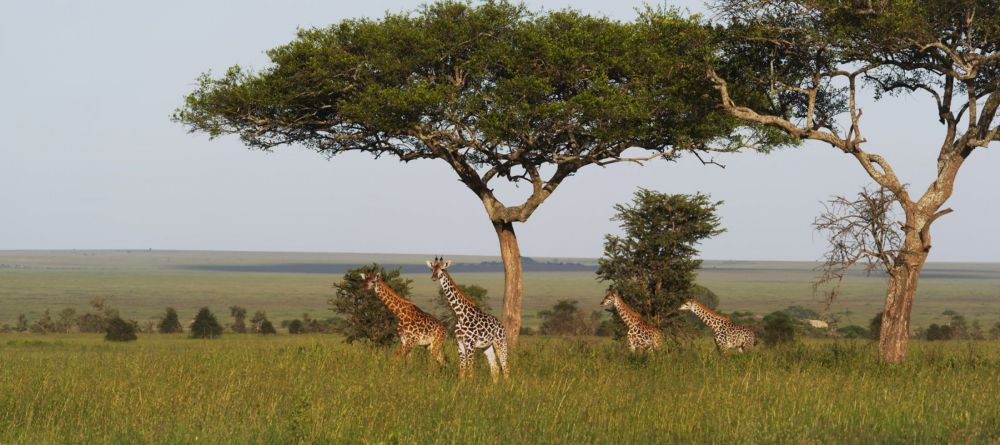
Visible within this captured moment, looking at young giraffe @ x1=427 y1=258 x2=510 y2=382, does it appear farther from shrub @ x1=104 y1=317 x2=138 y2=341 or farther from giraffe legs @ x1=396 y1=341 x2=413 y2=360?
shrub @ x1=104 y1=317 x2=138 y2=341

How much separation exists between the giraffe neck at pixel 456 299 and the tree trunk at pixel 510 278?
428 inches

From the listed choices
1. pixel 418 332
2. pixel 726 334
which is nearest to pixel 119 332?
pixel 726 334

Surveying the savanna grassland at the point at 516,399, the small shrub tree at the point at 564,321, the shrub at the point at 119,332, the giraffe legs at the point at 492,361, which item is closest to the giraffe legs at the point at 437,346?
the savanna grassland at the point at 516,399

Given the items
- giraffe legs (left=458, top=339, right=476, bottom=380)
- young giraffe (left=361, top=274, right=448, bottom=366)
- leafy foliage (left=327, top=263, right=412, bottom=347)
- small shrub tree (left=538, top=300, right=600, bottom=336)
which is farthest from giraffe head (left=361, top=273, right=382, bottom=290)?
small shrub tree (left=538, top=300, right=600, bottom=336)

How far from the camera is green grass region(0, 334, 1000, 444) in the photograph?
1279cm

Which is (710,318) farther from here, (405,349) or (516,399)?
(516,399)

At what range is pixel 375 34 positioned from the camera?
2941 cm

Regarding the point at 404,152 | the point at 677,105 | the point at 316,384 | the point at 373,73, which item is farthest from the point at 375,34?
the point at 316,384

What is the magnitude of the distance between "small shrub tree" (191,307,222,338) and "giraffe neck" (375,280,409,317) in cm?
5398

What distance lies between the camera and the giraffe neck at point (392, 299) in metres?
20.7

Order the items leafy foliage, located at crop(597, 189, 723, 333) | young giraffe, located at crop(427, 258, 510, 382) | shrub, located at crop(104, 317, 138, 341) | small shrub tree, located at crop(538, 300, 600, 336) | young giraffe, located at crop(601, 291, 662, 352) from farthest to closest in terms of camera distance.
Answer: small shrub tree, located at crop(538, 300, 600, 336)
shrub, located at crop(104, 317, 138, 341)
leafy foliage, located at crop(597, 189, 723, 333)
young giraffe, located at crop(601, 291, 662, 352)
young giraffe, located at crop(427, 258, 510, 382)

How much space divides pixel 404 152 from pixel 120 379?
1629 cm

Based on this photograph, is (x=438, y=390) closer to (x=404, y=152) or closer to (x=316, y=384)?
(x=316, y=384)

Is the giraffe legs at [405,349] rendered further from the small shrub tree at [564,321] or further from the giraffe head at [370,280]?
the small shrub tree at [564,321]
